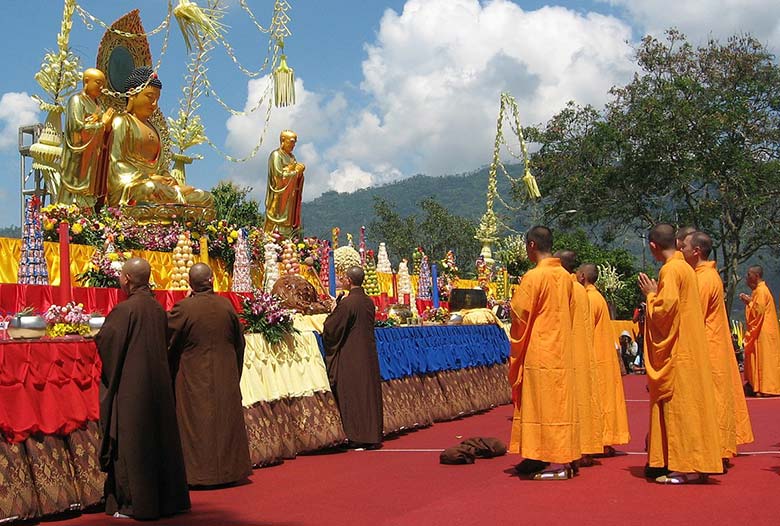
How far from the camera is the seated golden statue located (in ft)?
51.0

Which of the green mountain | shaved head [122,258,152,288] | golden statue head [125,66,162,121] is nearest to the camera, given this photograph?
shaved head [122,258,152,288]

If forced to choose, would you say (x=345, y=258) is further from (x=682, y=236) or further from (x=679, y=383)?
(x=679, y=383)

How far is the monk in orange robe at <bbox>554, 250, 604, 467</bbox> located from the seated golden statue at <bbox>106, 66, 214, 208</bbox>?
31.3ft

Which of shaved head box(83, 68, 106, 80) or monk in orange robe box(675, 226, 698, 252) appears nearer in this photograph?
monk in orange robe box(675, 226, 698, 252)

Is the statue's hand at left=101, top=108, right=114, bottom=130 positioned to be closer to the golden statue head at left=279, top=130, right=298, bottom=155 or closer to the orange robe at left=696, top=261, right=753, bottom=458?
the golden statue head at left=279, top=130, right=298, bottom=155

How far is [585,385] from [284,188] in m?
12.7

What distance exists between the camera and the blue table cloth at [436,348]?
9680 millimetres

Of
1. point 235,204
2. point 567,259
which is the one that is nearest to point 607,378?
point 567,259

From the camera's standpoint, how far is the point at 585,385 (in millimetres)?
6930

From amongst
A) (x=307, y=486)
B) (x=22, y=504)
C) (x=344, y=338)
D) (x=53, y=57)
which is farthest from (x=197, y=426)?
(x=53, y=57)

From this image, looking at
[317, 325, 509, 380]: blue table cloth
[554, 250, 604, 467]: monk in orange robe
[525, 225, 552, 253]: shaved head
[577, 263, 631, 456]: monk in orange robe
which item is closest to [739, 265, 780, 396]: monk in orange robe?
[317, 325, 509, 380]: blue table cloth

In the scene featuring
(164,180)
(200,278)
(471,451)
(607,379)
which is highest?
(164,180)

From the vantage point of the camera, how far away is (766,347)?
13.1m

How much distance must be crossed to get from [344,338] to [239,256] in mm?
4928
